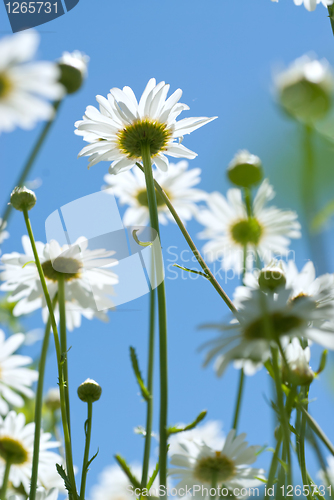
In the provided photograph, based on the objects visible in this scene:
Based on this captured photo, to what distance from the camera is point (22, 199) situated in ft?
1.79

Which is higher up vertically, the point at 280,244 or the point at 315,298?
the point at 280,244

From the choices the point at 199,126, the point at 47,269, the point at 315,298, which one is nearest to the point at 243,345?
the point at 315,298

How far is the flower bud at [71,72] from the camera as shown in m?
0.86

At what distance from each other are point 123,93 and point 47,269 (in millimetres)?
298

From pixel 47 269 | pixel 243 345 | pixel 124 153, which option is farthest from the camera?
pixel 47 269

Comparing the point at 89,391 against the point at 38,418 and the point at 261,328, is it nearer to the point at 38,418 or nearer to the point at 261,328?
the point at 38,418

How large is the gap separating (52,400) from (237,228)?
55 cm

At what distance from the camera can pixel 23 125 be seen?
29 centimetres

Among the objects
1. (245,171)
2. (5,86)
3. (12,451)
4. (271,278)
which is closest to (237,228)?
(245,171)

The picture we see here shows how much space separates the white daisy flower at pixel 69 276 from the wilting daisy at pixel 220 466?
0.24m

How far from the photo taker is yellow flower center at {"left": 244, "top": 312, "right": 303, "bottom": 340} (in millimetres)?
345

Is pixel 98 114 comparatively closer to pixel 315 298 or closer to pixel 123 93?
pixel 123 93

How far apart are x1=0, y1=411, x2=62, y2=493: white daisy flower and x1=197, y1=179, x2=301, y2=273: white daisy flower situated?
40 centimetres

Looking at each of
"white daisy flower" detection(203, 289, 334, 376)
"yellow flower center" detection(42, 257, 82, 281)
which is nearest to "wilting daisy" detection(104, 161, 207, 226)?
"yellow flower center" detection(42, 257, 82, 281)
